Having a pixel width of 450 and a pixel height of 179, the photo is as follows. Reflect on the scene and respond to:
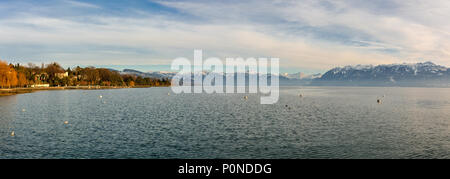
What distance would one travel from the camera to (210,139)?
34.6 m

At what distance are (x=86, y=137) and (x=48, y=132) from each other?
7360mm
